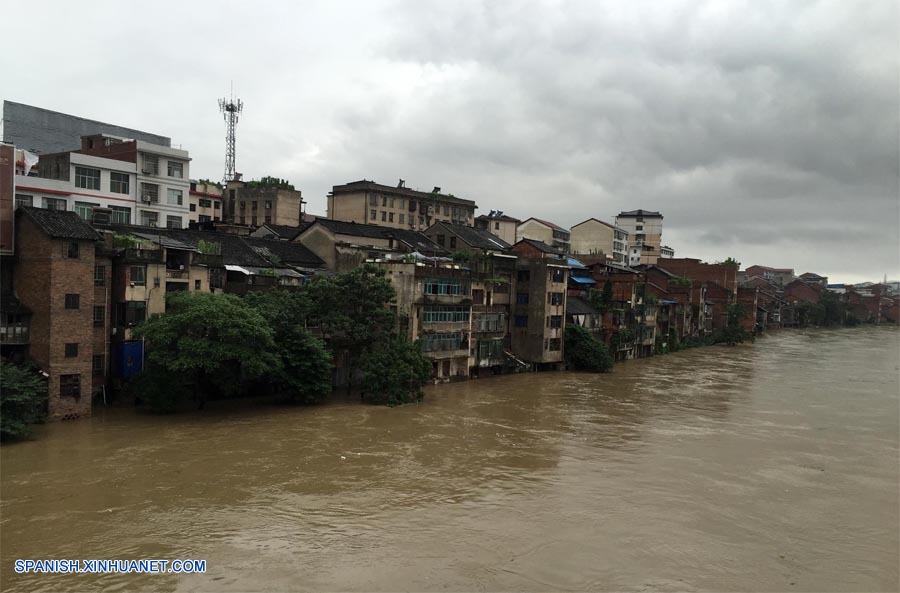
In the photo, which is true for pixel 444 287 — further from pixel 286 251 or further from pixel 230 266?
pixel 230 266

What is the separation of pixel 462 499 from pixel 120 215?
28769 millimetres

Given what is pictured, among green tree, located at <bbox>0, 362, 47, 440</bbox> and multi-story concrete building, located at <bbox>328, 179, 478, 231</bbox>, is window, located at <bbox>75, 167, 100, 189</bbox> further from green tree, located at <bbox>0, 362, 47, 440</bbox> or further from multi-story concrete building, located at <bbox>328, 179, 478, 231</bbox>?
multi-story concrete building, located at <bbox>328, 179, 478, 231</bbox>

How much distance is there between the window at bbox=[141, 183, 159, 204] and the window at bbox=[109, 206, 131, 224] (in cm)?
118

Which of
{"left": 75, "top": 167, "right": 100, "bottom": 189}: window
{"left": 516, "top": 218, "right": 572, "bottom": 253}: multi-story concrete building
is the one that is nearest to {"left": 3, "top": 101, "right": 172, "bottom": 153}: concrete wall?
{"left": 75, "top": 167, "right": 100, "bottom": 189}: window

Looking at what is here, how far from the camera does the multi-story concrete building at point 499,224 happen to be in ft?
242

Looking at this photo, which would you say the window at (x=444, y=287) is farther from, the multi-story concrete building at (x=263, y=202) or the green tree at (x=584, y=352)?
the multi-story concrete building at (x=263, y=202)

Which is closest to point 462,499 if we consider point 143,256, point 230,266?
point 143,256

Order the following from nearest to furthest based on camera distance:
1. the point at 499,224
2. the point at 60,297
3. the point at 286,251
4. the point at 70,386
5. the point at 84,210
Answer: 1. the point at 60,297
2. the point at 70,386
3. the point at 84,210
4. the point at 286,251
5. the point at 499,224

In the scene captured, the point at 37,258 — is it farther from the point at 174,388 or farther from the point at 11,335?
the point at 174,388

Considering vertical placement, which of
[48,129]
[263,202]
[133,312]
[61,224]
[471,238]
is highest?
[48,129]

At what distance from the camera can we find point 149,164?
38031 millimetres

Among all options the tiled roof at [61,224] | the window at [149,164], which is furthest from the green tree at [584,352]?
the tiled roof at [61,224]

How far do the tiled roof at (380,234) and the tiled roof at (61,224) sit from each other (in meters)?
18.4

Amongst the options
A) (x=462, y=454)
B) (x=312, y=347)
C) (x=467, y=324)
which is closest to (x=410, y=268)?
(x=467, y=324)
